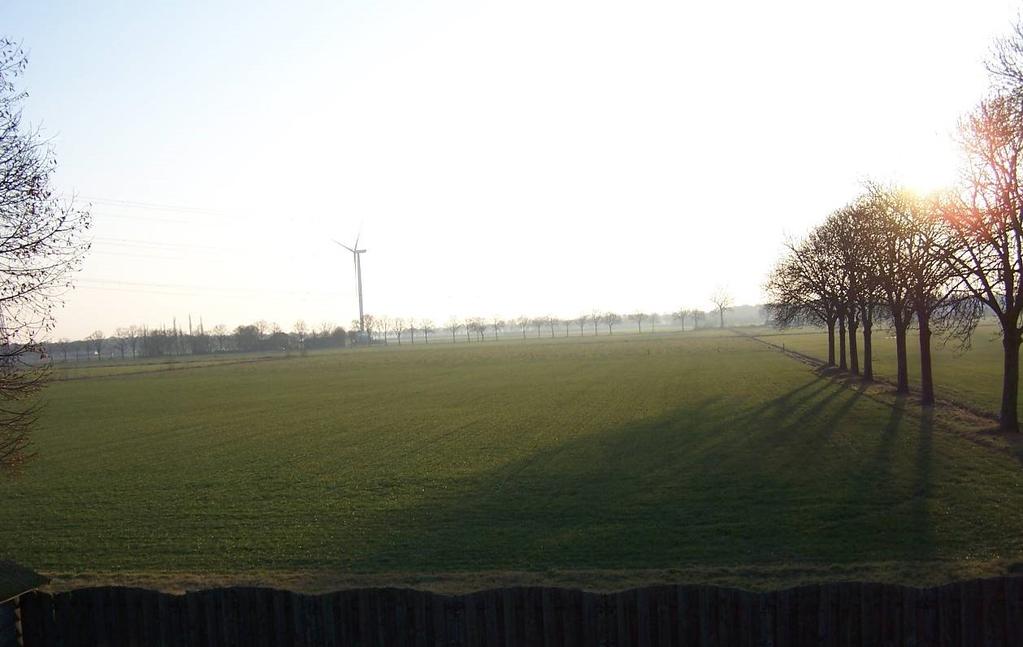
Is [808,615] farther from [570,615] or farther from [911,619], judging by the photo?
[570,615]

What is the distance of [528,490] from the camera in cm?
2048

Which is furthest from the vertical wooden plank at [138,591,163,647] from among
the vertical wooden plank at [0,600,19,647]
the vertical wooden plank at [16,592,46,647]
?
the vertical wooden plank at [0,600,19,647]

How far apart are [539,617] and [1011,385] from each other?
24.1 metres

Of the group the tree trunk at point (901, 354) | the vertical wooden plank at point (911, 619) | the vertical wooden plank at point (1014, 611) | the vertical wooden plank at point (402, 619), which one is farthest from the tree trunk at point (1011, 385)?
the vertical wooden plank at point (402, 619)

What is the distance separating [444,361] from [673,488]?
8613 cm

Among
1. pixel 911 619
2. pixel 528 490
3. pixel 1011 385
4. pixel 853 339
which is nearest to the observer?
pixel 911 619

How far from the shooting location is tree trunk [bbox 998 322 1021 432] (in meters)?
25.8

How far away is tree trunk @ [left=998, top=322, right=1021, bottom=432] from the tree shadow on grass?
8.51 ft

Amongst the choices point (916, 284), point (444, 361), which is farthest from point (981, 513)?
point (444, 361)

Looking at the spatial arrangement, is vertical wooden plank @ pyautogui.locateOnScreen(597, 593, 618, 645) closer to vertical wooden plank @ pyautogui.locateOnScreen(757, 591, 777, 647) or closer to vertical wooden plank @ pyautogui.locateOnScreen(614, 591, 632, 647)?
vertical wooden plank @ pyautogui.locateOnScreen(614, 591, 632, 647)

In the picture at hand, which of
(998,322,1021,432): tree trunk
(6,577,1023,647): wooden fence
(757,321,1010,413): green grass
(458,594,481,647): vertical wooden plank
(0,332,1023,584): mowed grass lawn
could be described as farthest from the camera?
(757,321,1010,413): green grass

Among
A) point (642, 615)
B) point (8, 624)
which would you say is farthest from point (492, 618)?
point (8, 624)

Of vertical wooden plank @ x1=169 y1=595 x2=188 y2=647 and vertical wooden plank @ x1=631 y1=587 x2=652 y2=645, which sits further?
vertical wooden plank @ x1=169 y1=595 x2=188 y2=647

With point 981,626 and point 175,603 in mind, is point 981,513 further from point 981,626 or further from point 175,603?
point 175,603
